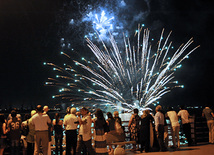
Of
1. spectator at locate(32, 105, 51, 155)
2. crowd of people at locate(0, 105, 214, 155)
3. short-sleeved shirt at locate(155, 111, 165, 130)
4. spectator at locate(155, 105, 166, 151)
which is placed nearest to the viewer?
spectator at locate(32, 105, 51, 155)

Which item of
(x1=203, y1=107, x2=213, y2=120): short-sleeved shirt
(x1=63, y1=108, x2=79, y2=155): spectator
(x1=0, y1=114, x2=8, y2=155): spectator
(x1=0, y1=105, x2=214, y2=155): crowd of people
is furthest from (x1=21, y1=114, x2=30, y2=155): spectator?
(x1=203, y1=107, x2=213, y2=120): short-sleeved shirt

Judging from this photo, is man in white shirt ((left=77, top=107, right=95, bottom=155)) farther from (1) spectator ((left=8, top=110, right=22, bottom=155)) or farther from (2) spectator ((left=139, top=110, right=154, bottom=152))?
(2) spectator ((left=139, top=110, right=154, bottom=152))


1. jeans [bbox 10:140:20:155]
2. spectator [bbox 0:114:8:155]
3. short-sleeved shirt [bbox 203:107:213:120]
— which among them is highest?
short-sleeved shirt [bbox 203:107:213:120]

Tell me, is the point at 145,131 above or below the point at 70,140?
above

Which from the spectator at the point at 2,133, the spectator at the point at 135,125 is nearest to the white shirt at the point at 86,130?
the spectator at the point at 2,133

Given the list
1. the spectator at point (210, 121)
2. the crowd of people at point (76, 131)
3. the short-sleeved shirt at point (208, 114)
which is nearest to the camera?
the crowd of people at point (76, 131)

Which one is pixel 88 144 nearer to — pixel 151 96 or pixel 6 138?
pixel 6 138

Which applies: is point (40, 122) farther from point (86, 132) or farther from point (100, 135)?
point (100, 135)

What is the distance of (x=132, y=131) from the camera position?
11.2m

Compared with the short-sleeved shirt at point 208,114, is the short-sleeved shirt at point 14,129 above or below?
below

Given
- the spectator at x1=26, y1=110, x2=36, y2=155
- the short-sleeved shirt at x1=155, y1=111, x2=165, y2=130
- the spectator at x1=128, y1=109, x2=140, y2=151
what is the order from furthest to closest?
1. the spectator at x1=128, y1=109, x2=140, y2=151
2. the short-sleeved shirt at x1=155, y1=111, x2=165, y2=130
3. the spectator at x1=26, y1=110, x2=36, y2=155

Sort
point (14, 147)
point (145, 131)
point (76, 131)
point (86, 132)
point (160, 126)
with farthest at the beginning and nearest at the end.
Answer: point (160, 126) → point (145, 131) → point (76, 131) → point (14, 147) → point (86, 132)

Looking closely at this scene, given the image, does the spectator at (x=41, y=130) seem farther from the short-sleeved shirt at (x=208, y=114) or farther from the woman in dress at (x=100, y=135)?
the short-sleeved shirt at (x=208, y=114)

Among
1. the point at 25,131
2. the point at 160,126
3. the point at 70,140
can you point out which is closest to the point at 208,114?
the point at 160,126
